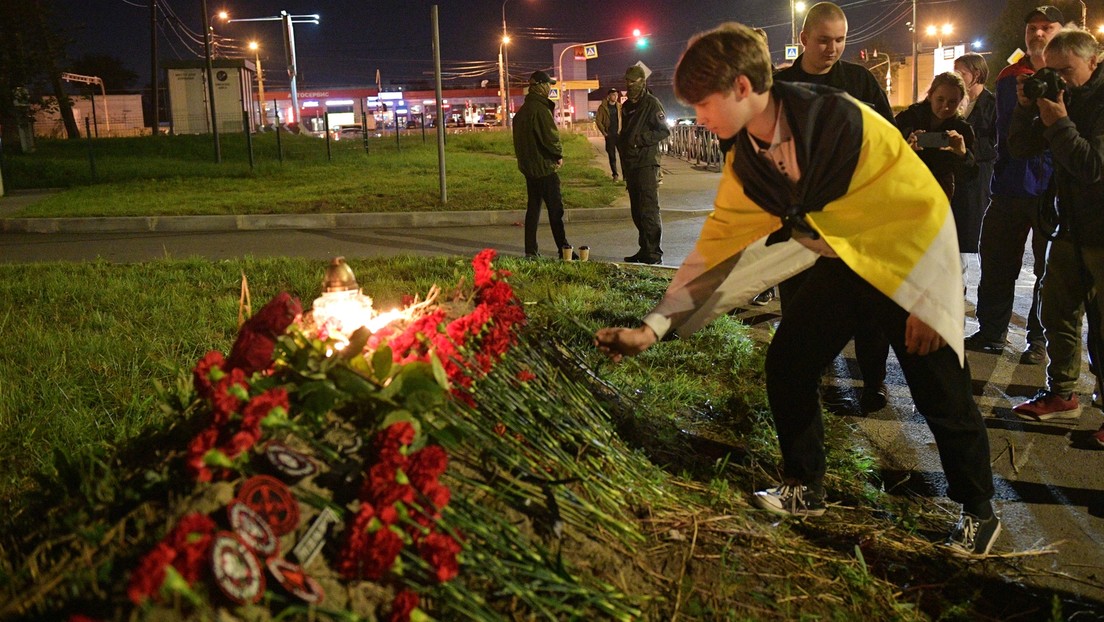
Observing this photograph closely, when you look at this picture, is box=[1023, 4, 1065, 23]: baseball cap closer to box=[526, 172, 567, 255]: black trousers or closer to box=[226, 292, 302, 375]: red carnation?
box=[526, 172, 567, 255]: black trousers

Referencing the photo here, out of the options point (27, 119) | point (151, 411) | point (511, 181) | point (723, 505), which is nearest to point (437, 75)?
point (511, 181)

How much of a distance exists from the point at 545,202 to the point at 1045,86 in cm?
559

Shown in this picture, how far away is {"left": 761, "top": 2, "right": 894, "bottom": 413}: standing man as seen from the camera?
459cm

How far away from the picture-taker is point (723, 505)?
318 centimetres

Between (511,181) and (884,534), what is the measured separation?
49.1ft

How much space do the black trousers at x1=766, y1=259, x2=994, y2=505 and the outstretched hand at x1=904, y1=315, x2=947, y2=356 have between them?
57 millimetres

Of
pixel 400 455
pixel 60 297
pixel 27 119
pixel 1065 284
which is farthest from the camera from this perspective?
pixel 27 119

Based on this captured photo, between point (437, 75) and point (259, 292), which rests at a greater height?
point (437, 75)

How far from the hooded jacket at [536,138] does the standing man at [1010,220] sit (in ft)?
14.2

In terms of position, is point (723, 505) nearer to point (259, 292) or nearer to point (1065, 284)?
point (1065, 284)

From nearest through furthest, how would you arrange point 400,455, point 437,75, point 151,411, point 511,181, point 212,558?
point 212,558, point 400,455, point 151,411, point 437,75, point 511,181

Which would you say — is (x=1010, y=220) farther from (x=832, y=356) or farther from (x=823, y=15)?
(x=832, y=356)

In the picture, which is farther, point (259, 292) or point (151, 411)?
point (259, 292)

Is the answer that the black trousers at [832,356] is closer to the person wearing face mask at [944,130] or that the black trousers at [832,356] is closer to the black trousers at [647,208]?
the person wearing face mask at [944,130]
